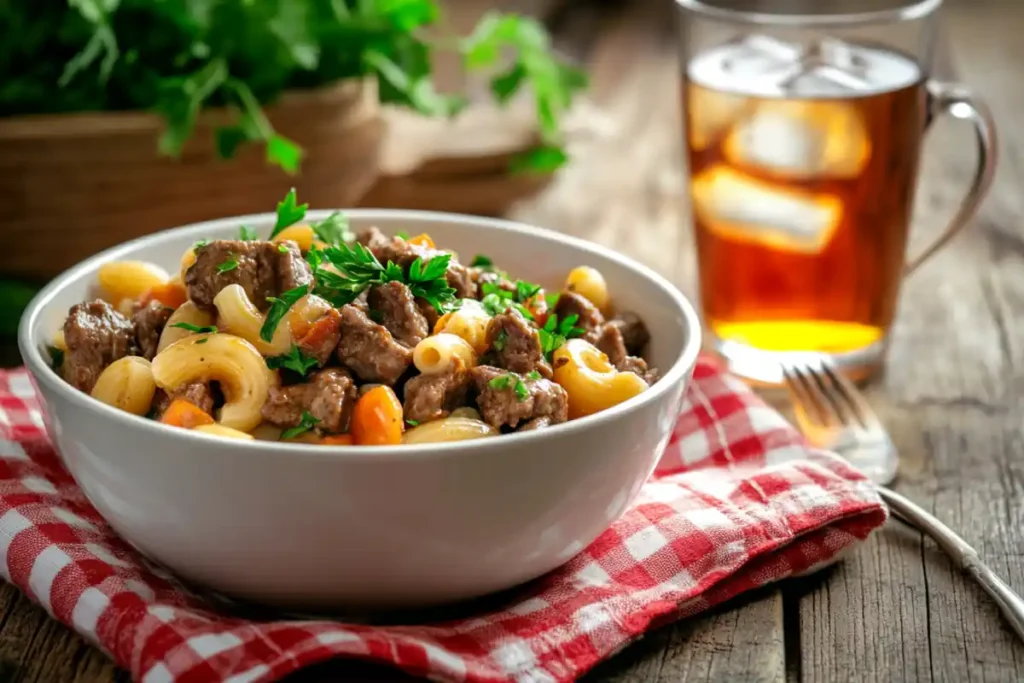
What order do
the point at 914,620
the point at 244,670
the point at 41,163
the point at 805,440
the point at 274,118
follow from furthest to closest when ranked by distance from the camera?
the point at 274,118 < the point at 41,163 < the point at 805,440 < the point at 914,620 < the point at 244,670

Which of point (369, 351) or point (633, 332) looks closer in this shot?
point (369, 351)

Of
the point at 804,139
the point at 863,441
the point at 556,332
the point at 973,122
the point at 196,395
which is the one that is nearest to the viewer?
the point at 196,395

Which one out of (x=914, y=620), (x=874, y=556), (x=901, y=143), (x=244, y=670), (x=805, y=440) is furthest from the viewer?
(x=901, y=143)

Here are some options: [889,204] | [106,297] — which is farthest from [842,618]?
[106,297]

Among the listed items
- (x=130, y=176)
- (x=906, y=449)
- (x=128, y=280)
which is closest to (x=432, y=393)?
(x=128, y=280)

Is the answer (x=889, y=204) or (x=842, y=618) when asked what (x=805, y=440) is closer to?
(x=842, y=618)

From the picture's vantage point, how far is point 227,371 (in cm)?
162

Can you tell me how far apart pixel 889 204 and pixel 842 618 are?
0.95 meters

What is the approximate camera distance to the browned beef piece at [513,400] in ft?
5.25

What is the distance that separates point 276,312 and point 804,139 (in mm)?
1095

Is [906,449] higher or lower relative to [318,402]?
lower

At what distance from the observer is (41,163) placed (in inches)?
101

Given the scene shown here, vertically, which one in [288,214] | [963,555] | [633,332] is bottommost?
[963,555]

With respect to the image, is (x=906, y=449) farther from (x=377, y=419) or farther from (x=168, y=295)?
(x=168, y=295)
